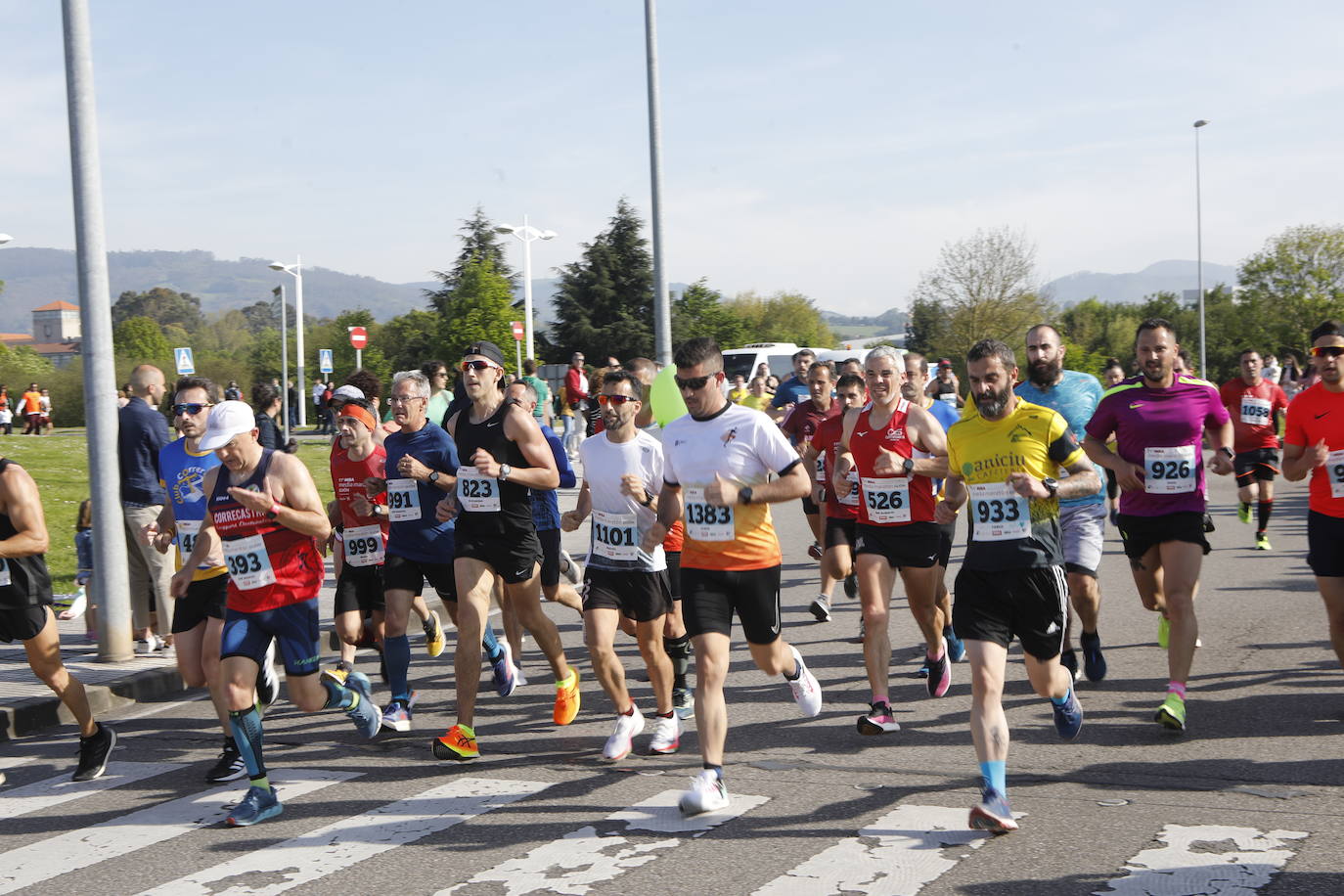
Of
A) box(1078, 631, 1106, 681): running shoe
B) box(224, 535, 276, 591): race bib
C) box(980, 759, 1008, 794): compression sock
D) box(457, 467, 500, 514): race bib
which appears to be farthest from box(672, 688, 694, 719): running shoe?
box(980, 759, 1008, 794): compression sock

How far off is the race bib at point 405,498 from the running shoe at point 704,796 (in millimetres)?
2844

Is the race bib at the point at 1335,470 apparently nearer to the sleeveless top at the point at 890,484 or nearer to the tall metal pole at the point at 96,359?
the sleeveless top at the point at 890,484

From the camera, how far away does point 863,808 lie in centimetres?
573

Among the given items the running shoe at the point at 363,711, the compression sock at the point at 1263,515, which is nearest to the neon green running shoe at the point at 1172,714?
the running shoe at the point at 363,711

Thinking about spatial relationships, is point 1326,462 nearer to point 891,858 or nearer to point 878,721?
point 878,721

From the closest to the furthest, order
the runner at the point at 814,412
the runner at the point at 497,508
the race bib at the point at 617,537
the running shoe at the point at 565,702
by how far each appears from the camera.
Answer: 1. the race bib at the point at 617,537
2. the runner at the point at 497,508
3. the running shoe at the point at 565,702
4. the runner at the point at 814,412

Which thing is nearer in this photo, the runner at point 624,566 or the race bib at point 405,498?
the runner at point 624,566

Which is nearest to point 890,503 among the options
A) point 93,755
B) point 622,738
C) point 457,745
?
point 622,738

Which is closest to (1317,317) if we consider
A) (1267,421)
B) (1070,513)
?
(1267,421)

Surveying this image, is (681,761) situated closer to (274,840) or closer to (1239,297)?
(274,840)

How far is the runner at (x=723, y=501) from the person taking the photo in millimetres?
6000

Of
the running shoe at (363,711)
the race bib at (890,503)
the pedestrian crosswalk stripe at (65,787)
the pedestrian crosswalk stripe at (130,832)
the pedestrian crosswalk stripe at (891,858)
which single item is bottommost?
the pedestrian crosswalk stripe at (65,787)

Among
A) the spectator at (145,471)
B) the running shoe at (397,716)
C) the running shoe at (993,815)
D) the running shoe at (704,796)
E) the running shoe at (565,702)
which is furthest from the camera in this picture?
the spectator at (145,471)

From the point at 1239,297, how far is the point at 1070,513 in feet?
204
